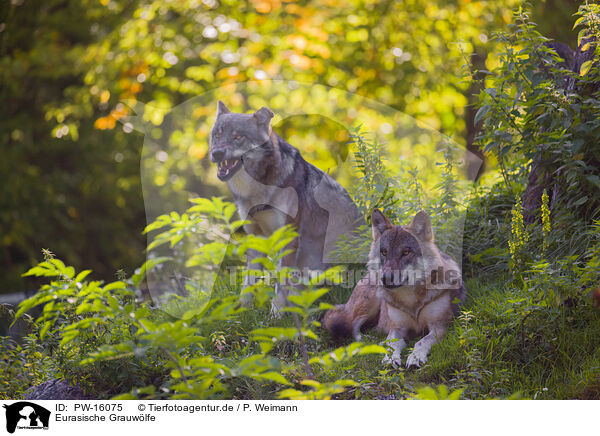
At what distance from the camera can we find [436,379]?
368 cm

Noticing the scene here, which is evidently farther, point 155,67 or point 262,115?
point 155,67

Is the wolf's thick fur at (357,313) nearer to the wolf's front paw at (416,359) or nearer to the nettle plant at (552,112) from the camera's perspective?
the wolf's front paw at (416,359)

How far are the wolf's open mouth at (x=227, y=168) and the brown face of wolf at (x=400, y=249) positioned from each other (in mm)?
1271

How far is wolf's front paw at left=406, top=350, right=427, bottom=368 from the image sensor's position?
383 cm

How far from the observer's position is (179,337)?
2879 mm

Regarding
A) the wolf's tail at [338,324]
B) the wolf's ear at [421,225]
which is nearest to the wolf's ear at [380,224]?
the wolf's ear at [421,225]

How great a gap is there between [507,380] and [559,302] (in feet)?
2.07

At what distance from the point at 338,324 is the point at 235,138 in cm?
183

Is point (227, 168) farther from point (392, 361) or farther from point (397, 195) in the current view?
point (392, 361)

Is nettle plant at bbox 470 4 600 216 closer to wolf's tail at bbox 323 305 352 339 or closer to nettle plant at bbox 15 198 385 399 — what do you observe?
wolf's tail at bbox 323 305 352 339

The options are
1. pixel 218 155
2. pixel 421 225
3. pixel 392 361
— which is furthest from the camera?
pixel 218 155

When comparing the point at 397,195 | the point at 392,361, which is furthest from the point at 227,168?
the point at 392,361
